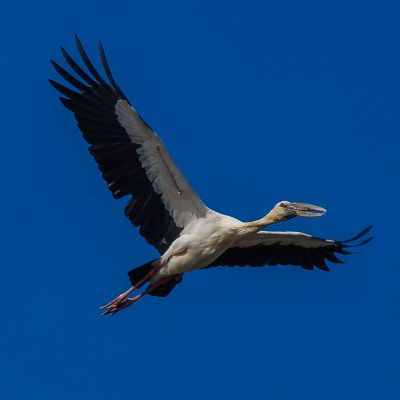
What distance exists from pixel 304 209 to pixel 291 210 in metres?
0.23

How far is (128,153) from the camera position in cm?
2223

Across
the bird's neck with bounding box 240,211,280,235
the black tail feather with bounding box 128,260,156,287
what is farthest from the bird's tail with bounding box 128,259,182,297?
the bird's neck with bounding box 240,211,280,235

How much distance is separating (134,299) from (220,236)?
1667 millimetres

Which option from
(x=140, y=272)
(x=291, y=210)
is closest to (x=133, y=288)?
(x=140, y=272)

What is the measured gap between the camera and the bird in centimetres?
2209

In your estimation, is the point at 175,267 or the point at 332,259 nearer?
the point at 175,267

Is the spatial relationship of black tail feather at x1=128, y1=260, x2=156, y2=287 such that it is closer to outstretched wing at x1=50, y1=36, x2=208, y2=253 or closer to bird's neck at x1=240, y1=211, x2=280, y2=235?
outstretched wing at x1=50, y1=36, x2=208, y2=253

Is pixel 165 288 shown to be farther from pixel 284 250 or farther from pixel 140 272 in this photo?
pixel 284 250

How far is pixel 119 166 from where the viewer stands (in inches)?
877

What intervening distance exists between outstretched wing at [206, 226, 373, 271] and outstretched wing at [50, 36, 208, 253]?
5.07 feet

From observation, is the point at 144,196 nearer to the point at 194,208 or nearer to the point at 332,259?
the point at 194,208

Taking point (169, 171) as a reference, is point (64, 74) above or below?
above

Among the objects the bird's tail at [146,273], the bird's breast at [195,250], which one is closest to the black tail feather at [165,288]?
the bird's tail at [146,273]

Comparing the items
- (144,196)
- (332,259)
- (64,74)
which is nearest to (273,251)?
(332,259)
